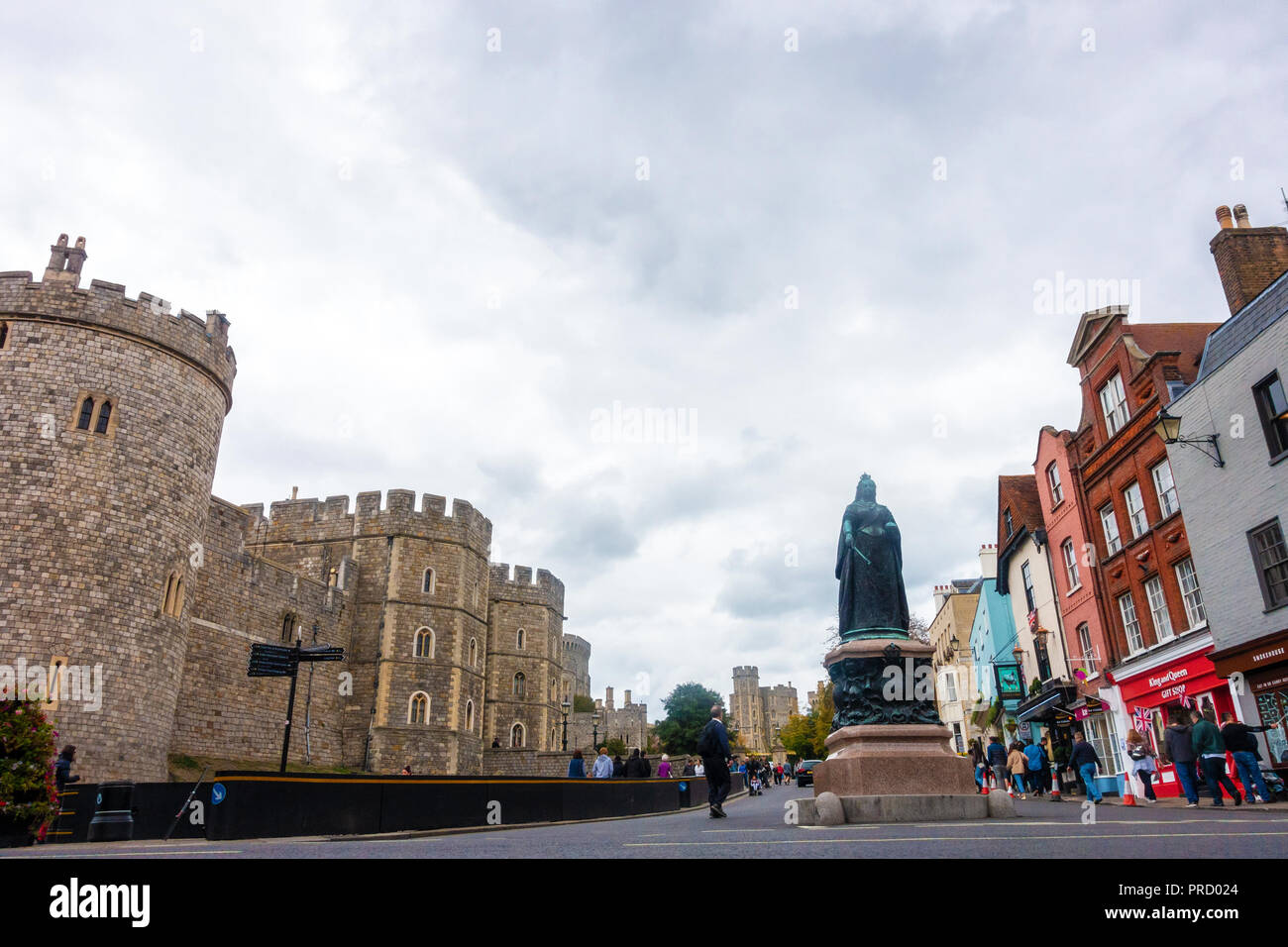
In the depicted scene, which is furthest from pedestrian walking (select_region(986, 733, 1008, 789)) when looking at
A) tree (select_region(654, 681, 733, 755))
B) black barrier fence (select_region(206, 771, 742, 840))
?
tree (select_region(654, 681, 733, 755))

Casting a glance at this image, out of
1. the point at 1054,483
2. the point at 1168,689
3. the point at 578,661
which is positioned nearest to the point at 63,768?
the point at 1168,689

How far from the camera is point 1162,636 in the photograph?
1953cm

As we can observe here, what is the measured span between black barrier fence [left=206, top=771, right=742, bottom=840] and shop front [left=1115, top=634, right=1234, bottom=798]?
1258cm

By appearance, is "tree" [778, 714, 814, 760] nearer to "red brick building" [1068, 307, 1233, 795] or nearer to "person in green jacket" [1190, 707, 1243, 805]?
"red brick building" [1068, 307, 1233, 795]

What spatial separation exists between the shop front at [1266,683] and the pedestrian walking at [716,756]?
948 cm

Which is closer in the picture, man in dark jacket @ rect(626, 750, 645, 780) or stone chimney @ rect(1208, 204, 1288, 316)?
stone chimney @ rect(1208, 204, 1288, 316)

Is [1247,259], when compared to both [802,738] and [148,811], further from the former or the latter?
[802,738]

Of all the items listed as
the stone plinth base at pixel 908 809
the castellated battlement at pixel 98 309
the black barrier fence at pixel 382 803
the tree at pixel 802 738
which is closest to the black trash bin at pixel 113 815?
the black barrier fence at pixel 382 803

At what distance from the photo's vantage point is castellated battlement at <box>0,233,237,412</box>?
20.4m

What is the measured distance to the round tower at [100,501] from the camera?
59.8 feet

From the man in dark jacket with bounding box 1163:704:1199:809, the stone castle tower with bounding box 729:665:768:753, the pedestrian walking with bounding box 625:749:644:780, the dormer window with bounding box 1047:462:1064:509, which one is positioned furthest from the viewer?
the stone castle tower with bounding box 729:665:768:753

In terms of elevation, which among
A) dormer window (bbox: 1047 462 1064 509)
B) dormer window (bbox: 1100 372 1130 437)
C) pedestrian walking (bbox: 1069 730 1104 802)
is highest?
dormer window (bbox: 1100 372 1130 437)

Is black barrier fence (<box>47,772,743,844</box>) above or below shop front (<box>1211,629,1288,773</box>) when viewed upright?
below
